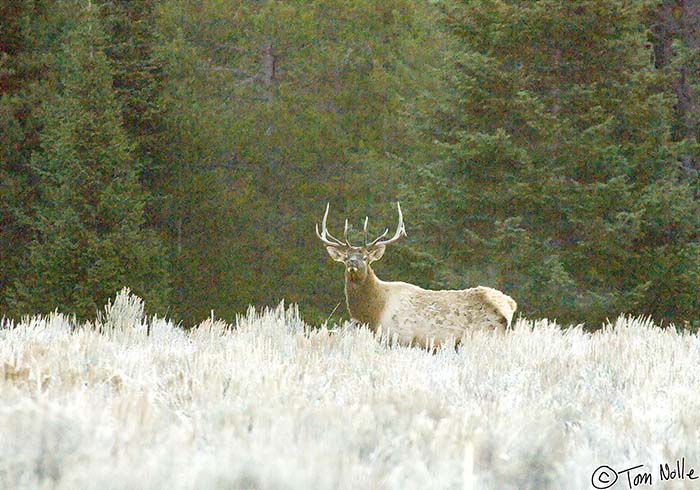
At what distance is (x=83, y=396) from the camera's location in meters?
4.39

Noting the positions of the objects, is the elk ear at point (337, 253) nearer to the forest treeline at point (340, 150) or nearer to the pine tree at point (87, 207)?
the forest treeline at point (340, 150)

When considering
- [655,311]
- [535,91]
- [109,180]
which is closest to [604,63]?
[535,91]

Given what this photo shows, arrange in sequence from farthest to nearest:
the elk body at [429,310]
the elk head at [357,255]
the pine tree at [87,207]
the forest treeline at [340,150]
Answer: the pine tree at [87,207] < the forest treeline at [340,150] < the elk head at [357,255] < the elk body at [429,310]

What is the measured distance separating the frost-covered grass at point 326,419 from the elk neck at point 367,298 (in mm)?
4863

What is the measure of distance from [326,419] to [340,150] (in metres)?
30.0

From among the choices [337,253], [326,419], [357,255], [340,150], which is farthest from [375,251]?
[340,150]

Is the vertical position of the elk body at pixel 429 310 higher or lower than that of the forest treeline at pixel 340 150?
lower

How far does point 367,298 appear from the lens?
37.7 ft

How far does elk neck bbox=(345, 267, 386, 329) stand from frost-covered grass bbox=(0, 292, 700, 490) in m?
4.86

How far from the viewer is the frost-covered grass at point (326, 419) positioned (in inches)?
146

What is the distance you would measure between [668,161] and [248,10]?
15.3 metres

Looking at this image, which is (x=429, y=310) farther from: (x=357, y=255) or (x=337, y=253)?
(x=337, y=253)

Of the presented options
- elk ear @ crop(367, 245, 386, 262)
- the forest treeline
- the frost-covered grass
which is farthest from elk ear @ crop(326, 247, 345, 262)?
the forest treeline

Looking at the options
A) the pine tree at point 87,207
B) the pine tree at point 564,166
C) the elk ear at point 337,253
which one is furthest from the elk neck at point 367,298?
the pine tree at point 87,207
